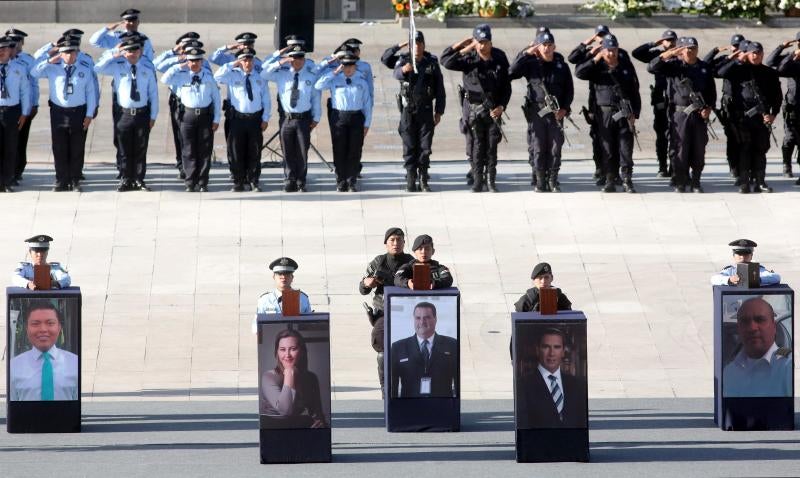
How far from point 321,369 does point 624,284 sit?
672 cm

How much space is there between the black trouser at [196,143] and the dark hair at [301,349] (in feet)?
31.4

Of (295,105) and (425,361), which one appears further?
(295,105)

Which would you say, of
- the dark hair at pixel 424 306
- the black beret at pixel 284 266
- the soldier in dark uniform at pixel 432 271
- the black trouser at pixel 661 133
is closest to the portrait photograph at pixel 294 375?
the black beret at pixel 284 266

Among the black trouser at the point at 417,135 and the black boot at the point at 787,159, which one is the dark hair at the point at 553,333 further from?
the black boot at the point at 787,159

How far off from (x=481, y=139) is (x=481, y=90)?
60cm

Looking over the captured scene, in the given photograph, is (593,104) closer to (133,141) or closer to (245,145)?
(245,145)

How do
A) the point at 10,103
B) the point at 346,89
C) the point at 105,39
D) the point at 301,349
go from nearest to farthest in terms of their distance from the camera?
the point at 301,349 → the point at 10,103 → the point at 346,89 → the point at 105,39

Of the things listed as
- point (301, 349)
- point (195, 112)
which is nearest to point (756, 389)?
point (301, 349)

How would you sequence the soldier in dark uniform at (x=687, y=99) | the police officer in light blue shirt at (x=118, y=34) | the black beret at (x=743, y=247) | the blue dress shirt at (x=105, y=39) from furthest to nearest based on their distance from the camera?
1. the blue dress shirt at (x=105, y=39)
2. the police officer in light blue shirt at (x=118, y=34)
3. the soldier in dark uniform at (x=687, y=99)
4. the black beret at (x=743, y=247)

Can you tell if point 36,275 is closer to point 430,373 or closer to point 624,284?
point 430,373

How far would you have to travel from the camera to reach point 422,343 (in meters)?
14.7

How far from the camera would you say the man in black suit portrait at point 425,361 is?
14719 mm

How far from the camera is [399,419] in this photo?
14930mm

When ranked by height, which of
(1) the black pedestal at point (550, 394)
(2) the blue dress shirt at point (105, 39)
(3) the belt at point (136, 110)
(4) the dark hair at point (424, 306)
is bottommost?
(1) the black pedestal at point (550, 394)
